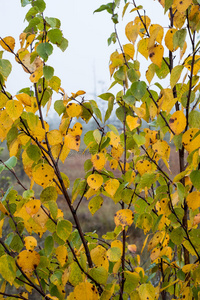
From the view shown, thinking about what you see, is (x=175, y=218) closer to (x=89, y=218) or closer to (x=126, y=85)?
(x=126, y=85)

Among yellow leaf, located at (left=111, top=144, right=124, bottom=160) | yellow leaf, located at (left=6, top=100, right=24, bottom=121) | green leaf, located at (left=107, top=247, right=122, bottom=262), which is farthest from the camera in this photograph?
yellow leaf, located at (left=111, top=144, right=124, bottom=160)

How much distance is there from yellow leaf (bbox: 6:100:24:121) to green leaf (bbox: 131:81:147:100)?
0.79ft

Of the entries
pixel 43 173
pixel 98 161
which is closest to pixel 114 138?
pixel 98 161

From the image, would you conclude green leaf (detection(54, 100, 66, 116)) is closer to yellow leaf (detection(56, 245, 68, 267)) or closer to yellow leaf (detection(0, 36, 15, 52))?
yellow leaf (detection(0, 36, 15, 52))

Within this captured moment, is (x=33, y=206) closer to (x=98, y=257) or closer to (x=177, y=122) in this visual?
(x=98, y=257)

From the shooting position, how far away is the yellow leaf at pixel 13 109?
477 mm

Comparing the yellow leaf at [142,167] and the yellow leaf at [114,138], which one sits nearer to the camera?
the yellow leaf at [114,138]

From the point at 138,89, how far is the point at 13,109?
27cm

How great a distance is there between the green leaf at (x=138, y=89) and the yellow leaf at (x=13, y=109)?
0.79 ft

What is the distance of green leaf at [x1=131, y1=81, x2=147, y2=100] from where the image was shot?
577 millimetres

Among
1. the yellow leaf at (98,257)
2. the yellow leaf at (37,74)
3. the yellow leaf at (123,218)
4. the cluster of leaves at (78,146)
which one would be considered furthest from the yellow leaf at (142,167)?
the yellow leaf at (37,74)

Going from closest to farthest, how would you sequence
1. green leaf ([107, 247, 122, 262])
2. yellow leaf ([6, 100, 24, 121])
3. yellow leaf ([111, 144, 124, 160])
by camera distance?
yellow leaf ([6, 100, 24, 121])
green leaf ([107, 247, 122, 262])
yellow leaf ([111, 144, 124, 160])

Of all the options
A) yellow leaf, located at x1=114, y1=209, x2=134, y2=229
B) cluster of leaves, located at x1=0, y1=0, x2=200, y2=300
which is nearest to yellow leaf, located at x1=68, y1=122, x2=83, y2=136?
cluster of leaves, located at x1=0, y1=0, x2=200, y2=300

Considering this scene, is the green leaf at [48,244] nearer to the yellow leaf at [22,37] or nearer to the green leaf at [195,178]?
the green leaf at [195,178]
